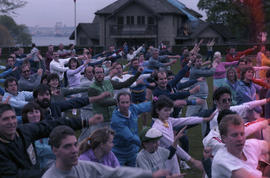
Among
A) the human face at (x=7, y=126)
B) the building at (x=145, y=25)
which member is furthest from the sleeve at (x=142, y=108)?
the building at (x=145, y=25)

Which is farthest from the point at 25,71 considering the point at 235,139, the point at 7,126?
the point at 235,139

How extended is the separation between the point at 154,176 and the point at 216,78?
9.33 m

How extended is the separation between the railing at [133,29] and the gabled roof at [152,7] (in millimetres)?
2321

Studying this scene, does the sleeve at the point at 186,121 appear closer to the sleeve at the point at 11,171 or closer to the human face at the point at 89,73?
the sleeve at the point at 11,171

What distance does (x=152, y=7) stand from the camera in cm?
6244

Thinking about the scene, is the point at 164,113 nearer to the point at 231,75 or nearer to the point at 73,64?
the point at 231,75

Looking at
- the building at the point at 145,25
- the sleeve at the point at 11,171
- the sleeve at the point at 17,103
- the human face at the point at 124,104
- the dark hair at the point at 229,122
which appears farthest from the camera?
the building at the point at 145,25

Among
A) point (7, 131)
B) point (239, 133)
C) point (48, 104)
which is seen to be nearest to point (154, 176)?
point (239, 133)

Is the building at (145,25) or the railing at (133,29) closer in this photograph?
the building at (145,25)

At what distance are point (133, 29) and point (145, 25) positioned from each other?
6.16 feet

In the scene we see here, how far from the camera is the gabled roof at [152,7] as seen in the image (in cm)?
6100

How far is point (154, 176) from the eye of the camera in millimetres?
3395

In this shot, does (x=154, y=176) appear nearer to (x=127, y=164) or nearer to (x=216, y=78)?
(x=127, y=164)

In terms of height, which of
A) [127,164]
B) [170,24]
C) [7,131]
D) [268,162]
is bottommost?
[127,164]
